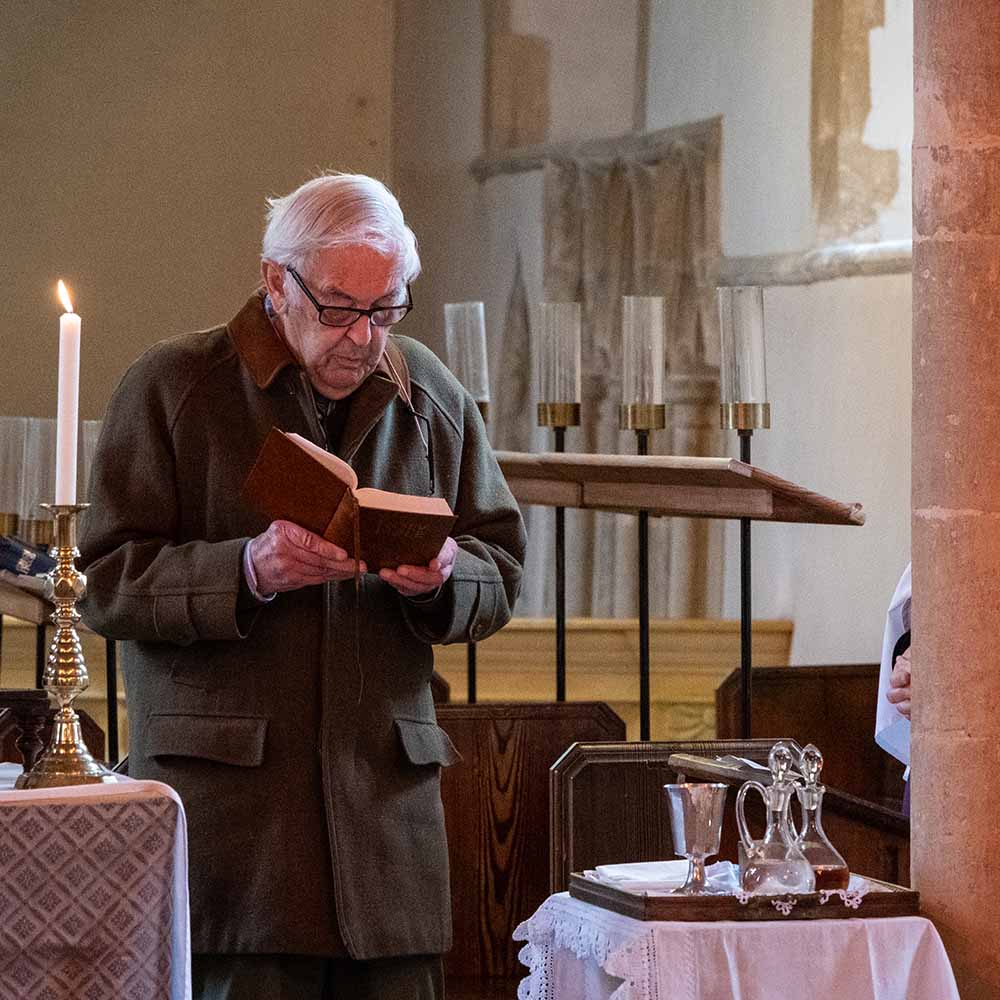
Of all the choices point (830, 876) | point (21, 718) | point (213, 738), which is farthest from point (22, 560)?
point (830, 876)

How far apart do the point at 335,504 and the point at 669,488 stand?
1632 mm

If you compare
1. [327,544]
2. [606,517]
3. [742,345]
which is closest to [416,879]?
[327,544]

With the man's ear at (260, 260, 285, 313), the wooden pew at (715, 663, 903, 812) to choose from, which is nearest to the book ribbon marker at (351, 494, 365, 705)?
the man's ear at (260, 260, 285, 313)

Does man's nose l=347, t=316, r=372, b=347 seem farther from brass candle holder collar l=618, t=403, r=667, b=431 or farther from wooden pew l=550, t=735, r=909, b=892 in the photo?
brass candle holder collar l=618, t=403, r=667, b=431

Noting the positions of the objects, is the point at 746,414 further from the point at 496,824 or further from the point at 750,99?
the point at 750,99

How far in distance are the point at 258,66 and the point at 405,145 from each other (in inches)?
22.8

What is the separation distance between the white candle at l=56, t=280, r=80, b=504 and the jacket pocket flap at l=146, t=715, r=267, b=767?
40cm

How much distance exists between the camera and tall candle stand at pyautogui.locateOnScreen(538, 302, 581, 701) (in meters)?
4.38

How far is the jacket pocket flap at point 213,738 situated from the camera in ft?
8.34

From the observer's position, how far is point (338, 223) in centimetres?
259

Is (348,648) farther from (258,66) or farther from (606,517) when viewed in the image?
(258,66)

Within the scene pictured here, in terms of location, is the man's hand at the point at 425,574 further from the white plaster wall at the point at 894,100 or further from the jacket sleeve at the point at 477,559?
the white plaster wall at the point at 894,100

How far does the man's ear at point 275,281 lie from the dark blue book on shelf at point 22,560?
4.03 feet

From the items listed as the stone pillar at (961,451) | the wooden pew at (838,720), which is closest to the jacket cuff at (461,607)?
the stone pillar at (961,451)
